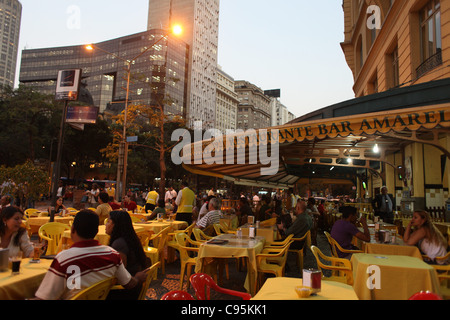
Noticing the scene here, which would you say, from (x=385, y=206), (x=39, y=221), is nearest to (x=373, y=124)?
(x=385, y=206)

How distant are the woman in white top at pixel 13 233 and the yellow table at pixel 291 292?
2.96 meters

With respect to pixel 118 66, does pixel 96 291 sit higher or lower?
lower

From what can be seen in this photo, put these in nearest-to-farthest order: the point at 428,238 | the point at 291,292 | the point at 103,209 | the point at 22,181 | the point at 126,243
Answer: the point at 291,292
the point at 126,243
the point at 428,238
the point at 103,209
the point at 22,181

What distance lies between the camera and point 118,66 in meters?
97.8

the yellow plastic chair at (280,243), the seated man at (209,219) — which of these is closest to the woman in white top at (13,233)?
the yellow plastic chair at (280,243)

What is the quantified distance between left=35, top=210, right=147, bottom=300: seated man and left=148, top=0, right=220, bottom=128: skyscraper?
3831 inches

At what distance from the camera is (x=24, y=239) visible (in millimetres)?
4035

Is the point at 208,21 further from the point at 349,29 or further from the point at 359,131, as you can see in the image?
the point at 359,131

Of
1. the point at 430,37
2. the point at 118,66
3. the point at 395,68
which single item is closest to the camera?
the point at 430,37

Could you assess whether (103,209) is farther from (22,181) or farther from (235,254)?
(22,181)

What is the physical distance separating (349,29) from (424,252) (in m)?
25.3

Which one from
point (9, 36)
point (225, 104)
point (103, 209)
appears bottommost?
point (103, 209)

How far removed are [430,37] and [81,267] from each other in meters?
12.4

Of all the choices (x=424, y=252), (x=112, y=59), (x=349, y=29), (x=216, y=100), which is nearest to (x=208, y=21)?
(x=216, y=100)
